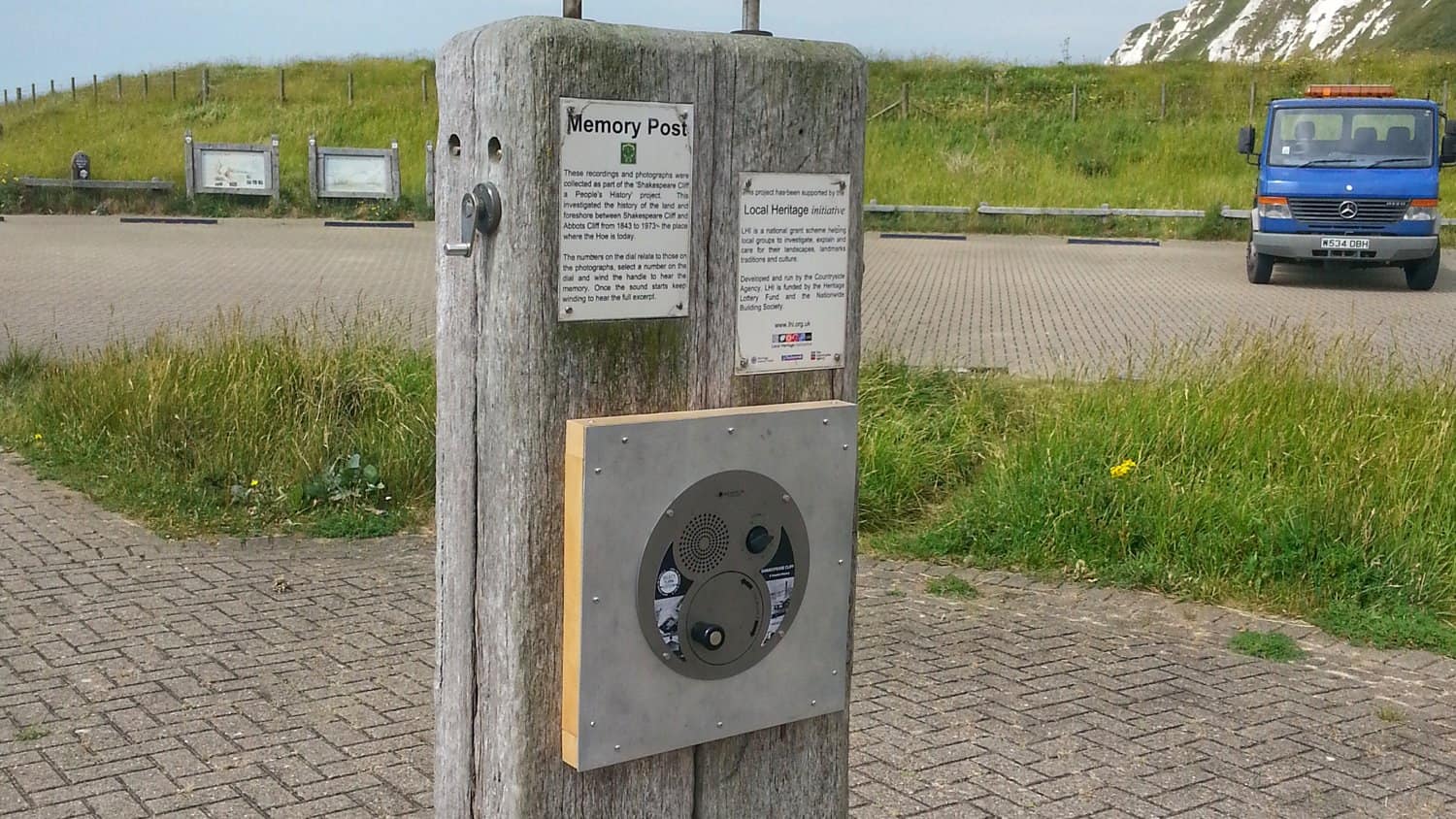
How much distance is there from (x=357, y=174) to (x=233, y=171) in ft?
8.00

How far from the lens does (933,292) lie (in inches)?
686

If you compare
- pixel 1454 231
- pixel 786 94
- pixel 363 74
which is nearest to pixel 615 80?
pixel 786 94

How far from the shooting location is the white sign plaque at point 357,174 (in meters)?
29.6

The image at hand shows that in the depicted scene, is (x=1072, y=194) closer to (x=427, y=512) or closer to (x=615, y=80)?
(x=427, y=512)

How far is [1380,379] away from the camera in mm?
7660

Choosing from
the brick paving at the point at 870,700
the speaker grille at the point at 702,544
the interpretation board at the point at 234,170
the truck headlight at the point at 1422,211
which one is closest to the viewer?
the speaker grille at the point at 702,544

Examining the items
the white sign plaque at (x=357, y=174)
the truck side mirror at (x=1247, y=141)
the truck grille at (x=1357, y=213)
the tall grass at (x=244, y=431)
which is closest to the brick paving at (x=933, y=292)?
the truck grille at (x=1357, y=213)

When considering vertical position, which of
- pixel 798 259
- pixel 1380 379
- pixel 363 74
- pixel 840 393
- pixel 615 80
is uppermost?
pixel 363 74

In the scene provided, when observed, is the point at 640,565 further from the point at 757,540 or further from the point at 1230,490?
the point at 1230,490

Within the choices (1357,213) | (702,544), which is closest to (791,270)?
(702,544)

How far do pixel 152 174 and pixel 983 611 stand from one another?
97.0 ft

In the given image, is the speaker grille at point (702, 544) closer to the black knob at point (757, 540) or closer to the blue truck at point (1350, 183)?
the black knob at point (757, 540)

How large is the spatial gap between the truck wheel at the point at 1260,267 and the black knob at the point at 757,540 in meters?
17.5

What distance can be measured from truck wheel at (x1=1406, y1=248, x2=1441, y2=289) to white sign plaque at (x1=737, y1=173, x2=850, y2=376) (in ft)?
58.2
